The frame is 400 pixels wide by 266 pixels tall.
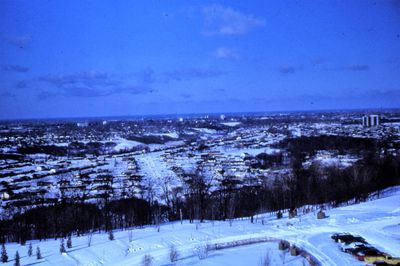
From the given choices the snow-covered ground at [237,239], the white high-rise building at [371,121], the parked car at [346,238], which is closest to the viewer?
the snow-covered ground at [237,239]

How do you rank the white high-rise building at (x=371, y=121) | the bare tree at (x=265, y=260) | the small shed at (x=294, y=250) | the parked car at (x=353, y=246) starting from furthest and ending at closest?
the white high-rise building at (x=371, y=121)
the small shed at (x=294, y=250)
the parked car at (x=353, y=246)
the bare tree at (x=265, y=260)

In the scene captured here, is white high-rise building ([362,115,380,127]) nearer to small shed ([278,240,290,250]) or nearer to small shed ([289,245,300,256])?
small shed ([278,240,290,250])

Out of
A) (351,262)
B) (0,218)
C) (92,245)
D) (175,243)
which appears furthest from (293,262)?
(0,218)

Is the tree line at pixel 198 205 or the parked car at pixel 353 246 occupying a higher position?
the parked car at pixel 353 246

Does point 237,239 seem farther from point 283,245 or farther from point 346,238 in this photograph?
point 346,238

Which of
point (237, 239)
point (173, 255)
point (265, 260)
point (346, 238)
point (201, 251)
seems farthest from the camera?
point (237, 239)

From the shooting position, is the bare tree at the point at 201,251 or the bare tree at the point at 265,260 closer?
the bare tree at the point at 265,260

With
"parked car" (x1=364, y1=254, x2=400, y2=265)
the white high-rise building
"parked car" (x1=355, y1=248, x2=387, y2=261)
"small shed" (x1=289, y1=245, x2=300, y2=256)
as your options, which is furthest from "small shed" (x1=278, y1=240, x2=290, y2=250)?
the white high-rise building

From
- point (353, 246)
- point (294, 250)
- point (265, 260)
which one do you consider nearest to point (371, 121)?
point (353, 246)

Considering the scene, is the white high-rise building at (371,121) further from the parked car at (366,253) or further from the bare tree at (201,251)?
the bare tree at (201,251)

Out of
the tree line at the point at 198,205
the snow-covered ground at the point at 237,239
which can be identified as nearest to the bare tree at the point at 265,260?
the snow-covered ground at the point at 237,239
